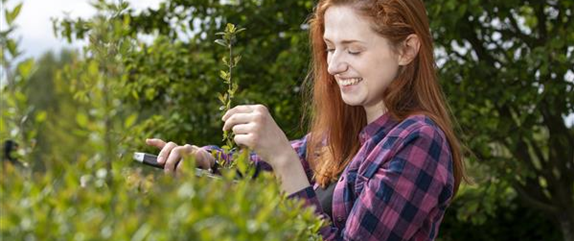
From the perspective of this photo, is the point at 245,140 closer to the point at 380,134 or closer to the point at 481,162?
the point at 380,134

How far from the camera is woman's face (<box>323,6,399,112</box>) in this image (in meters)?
2.83

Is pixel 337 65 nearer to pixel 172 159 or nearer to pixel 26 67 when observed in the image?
pixel 172 159

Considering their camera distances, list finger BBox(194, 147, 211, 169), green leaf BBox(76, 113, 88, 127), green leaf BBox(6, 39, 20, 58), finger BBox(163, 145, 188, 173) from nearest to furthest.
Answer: green leaf BBox(76, 113, 88, 127) < green leaf BBox(6, 39, 20, 58) < finger BBox(163, 145, 188, 173) < finger BBox(194, 147, 211, 169)

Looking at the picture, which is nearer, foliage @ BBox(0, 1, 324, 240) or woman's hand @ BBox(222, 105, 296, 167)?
foliage @ BBox(0, 1, 324, 240)

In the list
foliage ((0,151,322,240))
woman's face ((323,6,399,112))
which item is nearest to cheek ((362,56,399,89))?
woman's face ((323,6,399,112))

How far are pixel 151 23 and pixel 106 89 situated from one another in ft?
23.2

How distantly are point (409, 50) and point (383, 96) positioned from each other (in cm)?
18

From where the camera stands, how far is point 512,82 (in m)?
7.43

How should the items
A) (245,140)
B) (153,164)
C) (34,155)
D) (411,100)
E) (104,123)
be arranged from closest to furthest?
(104,123) → (34,155) → (245,140) → (153,164) → (411,100)

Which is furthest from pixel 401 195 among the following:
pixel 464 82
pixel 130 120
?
pixel 464 82

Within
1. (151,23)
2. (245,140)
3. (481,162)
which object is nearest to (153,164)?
(245,140)

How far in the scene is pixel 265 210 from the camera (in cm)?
130

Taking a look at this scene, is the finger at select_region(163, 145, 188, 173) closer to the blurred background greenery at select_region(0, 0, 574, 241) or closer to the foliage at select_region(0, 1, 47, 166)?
the foliage at select_region(0, 1, 47, 166)

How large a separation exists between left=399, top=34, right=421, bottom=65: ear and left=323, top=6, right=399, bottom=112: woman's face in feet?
0.14
